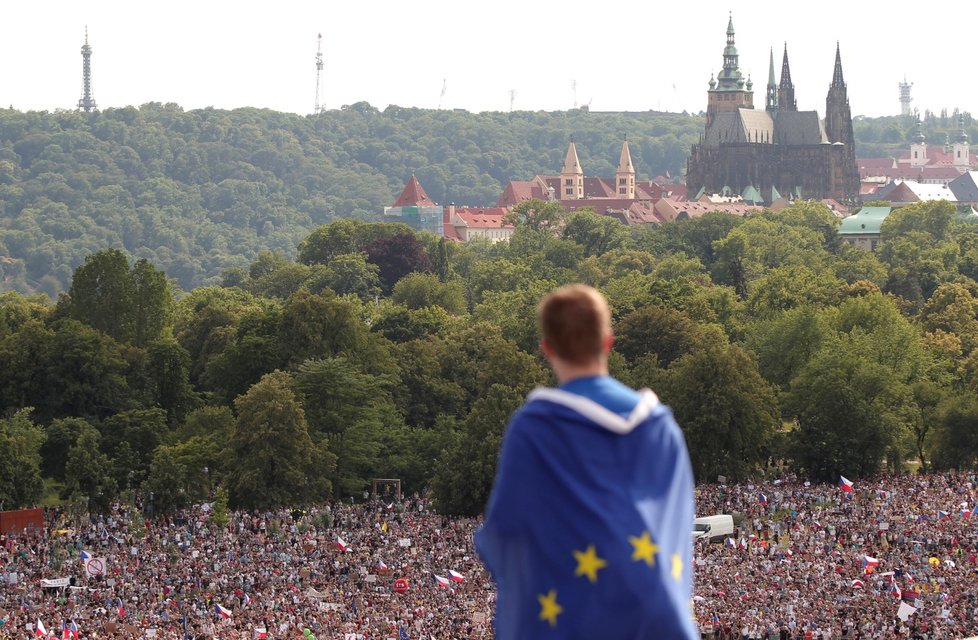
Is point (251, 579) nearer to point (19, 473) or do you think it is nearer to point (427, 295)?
point (19, 473)

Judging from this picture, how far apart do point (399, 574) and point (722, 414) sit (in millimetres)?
20948

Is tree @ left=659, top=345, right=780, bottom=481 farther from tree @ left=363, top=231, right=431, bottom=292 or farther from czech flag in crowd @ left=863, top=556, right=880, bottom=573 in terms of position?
tree @ left=363, top=231, right=431, bottom=292

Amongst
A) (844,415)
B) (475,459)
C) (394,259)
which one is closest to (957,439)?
(844,415)

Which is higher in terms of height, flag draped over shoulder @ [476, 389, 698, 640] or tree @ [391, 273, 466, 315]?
flag draped over shoulder @ [476, 389, 698, 640]

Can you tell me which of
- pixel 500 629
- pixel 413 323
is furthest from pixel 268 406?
pixel 500 629

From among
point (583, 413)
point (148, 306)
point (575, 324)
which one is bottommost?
point (148, 306)

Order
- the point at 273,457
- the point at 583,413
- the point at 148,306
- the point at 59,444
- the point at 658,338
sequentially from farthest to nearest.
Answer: the point at 148,306 < the point at 658,338 < the point at 59,444 < the point at 273,457 < the point at 583,413

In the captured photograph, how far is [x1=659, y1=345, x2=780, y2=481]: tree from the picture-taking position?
66875 millimetres

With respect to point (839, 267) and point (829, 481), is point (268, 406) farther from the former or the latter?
point (839, 267)

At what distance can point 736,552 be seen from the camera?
167 feet

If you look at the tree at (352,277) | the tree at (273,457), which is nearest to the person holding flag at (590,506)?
the tree at (273,457)

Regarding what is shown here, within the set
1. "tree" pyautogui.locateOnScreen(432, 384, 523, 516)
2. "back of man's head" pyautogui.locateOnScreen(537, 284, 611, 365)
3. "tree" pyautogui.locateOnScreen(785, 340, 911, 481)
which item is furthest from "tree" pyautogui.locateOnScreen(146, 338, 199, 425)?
"back of man's head" pyautogui.locateOnScreen(537, 284, 611, 365)

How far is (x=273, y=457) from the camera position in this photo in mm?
62812

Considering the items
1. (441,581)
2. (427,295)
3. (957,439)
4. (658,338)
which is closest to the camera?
(441,581)
